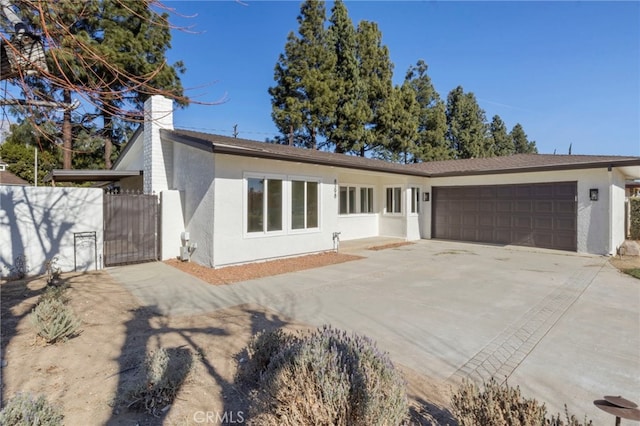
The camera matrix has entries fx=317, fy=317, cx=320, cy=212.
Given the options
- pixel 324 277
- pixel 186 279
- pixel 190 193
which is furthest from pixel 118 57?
pixel 324 277

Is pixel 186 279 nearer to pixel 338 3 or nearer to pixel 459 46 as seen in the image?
pixel 459 46

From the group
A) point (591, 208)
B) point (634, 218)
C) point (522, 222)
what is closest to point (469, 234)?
point (522, 222)

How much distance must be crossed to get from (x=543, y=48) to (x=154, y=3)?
13794 mm

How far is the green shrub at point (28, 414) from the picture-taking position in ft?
6.50

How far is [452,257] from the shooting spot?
1027 centimetres

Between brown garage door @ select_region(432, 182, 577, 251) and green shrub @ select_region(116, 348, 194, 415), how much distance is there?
12964 mm

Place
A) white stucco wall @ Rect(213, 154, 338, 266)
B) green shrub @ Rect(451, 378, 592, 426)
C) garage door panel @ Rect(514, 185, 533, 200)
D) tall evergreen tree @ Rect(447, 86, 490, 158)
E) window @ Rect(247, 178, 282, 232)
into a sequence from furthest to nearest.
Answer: tall evergreen tree @ Rect(447, 86, 490, 158) < garage door panel @ Rect(514, 185, 533, 200) < window @ Rect(247, 178, 282, 232) < white stucco wall @ Rect(213, 154, 338, 266) < green shrub @ Rect(451, 378, 592, 426)

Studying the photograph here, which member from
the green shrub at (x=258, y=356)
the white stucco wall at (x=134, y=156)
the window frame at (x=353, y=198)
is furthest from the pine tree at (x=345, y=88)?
the green shrub at (x=258, y=356)

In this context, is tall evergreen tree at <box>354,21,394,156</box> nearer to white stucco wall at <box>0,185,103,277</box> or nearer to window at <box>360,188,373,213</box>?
window at <box>360,188,373,213</box>

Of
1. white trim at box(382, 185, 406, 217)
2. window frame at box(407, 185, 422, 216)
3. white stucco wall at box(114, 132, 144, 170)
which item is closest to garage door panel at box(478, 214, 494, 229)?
window frame at box(407, 185, 422, 216)

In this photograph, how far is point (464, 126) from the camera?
102 feet

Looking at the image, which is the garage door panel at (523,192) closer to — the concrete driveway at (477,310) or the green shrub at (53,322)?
the concrete driveway at (477,310)

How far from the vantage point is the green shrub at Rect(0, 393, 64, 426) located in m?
1.98

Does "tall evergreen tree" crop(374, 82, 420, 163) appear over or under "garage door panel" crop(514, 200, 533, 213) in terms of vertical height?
over
